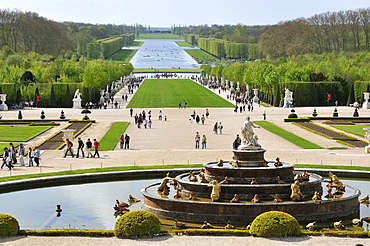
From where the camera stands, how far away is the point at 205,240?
2052 cm

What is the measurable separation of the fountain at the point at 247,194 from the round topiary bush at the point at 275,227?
10.2ft

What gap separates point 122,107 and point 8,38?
103 metres

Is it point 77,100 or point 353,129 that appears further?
point 77,100

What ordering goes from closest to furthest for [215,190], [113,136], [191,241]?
[191,241], [215,190], [113,136]

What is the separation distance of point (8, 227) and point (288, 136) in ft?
106

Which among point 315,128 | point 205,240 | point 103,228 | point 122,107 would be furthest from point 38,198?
point 122,107

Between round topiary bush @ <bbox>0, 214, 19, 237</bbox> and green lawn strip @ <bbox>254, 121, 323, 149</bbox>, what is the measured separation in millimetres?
26509

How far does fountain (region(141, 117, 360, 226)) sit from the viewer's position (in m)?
24.5

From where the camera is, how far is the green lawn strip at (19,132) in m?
49.0

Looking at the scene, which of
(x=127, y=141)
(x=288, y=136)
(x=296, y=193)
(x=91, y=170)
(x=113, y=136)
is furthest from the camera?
(x=113, y=136)

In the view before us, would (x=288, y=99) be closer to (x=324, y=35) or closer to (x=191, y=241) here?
(x=191, y=241)

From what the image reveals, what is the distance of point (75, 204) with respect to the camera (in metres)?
26.9

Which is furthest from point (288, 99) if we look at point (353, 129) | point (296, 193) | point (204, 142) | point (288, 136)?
point (296, 193)

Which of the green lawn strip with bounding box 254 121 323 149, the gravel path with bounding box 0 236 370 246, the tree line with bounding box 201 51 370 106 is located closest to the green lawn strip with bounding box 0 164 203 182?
the gravel path with bounding box 0 236 370 246
